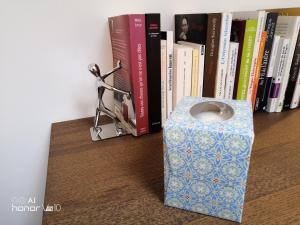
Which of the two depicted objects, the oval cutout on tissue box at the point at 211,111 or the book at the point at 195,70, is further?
the book at the point at 195,70

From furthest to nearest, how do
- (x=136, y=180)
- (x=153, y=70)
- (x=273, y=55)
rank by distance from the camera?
(x=273, y=55) < (x=153, y=70) < (x=136, y=180)

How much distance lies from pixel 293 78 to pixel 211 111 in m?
0.50

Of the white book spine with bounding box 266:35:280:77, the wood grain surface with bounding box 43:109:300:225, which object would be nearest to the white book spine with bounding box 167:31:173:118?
the wood grain surface with bounding box 43:109:300:225

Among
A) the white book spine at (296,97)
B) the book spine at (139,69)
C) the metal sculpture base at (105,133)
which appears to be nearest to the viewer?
the book spine at (139,69)

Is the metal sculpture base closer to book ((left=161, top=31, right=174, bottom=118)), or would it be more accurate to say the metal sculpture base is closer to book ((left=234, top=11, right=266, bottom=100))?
book ((left=161, top=31, right=174, bottom=118))

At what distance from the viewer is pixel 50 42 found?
2.11 ft

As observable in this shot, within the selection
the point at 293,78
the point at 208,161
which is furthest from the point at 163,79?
the point at 293,78

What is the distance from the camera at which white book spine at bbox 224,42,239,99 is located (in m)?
0.65

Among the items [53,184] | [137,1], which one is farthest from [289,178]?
[137,1]

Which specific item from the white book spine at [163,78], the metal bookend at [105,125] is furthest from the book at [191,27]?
the metal bookend at [105,125]

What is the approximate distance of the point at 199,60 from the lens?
0.64 meters

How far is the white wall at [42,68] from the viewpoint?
2.02 feet

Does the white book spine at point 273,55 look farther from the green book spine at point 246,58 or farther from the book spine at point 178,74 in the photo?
the book spine at point 178,74

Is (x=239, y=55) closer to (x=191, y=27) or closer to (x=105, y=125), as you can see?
(x=191, y=27)
